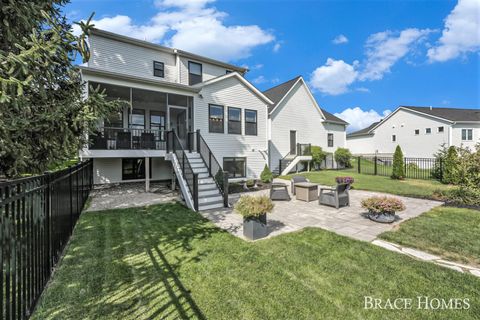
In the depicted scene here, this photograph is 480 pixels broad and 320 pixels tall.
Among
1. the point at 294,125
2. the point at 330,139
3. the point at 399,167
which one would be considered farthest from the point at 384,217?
the point at 330,139

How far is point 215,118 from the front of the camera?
12.9 m

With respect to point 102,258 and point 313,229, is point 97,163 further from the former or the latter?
point 313,229

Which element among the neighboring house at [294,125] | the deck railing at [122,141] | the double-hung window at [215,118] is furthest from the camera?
the neighboring house at [294,125]

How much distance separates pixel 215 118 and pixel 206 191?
594 cm

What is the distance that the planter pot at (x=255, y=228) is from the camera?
4934 millimetres

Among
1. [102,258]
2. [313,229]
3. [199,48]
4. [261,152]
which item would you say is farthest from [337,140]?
[102,258]

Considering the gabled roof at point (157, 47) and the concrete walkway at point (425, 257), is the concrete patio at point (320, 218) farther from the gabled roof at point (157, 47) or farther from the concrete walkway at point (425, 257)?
the gabled roof at point (157, 47)

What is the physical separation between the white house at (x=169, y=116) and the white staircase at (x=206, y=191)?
9cm

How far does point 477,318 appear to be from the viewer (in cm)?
254

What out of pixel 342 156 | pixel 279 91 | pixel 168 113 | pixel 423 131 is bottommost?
pixel 342 156

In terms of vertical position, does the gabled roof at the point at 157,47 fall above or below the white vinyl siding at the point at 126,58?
above

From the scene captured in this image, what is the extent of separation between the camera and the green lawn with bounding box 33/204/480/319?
2.67 metres

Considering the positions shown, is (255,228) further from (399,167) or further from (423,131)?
(423,131)

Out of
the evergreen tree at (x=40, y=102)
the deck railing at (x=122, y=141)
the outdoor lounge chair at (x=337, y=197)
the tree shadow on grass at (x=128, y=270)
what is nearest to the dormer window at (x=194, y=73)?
the deck railing at (x=122, y=141)
